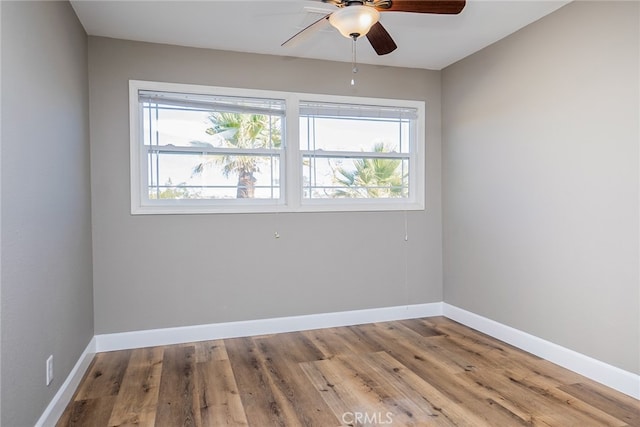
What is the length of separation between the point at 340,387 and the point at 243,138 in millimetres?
2186

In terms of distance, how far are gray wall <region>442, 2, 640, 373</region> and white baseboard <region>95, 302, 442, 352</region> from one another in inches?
24.1

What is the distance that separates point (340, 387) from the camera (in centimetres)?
251

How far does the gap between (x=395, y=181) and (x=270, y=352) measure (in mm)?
2028

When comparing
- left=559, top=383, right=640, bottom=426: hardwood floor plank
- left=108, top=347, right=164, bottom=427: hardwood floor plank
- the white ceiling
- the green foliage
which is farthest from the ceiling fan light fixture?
left=559, top=383, right=640, bottom=426: hardwood floor plank

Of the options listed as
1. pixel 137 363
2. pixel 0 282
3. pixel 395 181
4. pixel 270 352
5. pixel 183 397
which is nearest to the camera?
pixel 0 282

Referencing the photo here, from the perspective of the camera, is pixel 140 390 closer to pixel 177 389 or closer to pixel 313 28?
pixel 177 389

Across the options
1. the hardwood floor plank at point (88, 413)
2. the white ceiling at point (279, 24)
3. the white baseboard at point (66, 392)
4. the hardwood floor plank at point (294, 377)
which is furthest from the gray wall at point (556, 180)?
the white baseboard at point (66, 392)

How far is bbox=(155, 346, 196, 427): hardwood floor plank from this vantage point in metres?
2.16

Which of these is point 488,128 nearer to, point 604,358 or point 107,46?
point 604,358

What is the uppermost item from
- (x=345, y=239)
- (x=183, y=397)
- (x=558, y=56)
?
(x=558, y=56)

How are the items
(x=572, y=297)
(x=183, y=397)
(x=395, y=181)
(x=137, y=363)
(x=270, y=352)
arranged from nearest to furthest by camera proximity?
(x=183, y=397) < (x=572, y=297) < (x=137, y=363) < (x=270, y=352) < (x=395, y=181)

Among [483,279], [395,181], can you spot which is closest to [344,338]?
[483,279]

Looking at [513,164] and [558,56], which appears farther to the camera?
[513,164]

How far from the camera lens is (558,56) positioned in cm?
276
